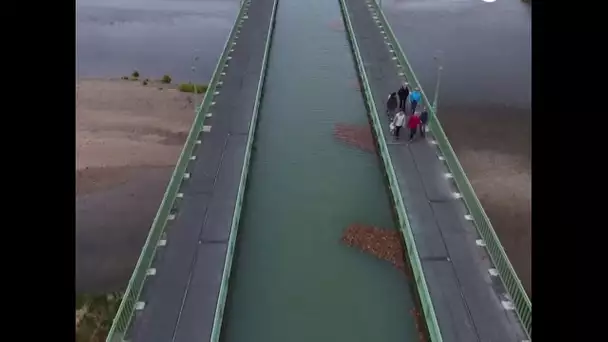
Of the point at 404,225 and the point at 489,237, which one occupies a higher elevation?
the point at 489,237

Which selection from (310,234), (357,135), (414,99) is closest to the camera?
(310,234)

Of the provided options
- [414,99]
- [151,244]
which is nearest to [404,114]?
[414,99]

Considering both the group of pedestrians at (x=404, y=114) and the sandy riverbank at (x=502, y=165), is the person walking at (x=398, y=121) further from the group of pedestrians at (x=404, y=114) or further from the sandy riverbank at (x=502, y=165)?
the sandy riverbank at (x=502, y=165)

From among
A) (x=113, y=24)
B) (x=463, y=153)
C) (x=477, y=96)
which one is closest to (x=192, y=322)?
(x=463, y=153)

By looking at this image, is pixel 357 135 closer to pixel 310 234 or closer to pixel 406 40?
pixel 310 234

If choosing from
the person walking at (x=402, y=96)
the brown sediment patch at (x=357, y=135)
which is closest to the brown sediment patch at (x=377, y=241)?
the brown sediment patch at (x=357, y=135)

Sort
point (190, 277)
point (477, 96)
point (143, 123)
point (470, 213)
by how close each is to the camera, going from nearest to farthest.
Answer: point (190, 277) → point (470, 213) → point (143, 123) → point (477, 96)

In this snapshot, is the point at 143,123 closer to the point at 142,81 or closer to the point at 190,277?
the point at 142,81
